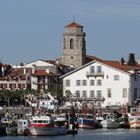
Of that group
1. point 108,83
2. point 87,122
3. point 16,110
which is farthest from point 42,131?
point 108,83

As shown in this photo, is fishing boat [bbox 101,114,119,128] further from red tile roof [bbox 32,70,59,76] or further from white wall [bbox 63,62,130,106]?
red tile roof [bbox 32,70,59,76]

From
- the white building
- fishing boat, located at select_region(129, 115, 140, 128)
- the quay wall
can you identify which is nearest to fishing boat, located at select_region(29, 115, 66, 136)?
fishing boat, located at select_region(129, 115, 140, 128)

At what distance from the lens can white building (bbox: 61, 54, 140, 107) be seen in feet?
542

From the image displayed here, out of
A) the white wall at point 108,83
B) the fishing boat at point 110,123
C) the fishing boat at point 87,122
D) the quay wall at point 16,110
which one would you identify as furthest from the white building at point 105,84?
the fishing boat at point 87,122

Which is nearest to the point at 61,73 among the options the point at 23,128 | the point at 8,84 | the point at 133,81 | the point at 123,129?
the point at 8,84

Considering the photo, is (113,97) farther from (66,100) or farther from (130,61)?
(130,61)

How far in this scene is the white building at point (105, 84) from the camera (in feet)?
542

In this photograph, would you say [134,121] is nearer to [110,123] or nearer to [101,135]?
[110,123]

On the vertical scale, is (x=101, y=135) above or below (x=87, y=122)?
below

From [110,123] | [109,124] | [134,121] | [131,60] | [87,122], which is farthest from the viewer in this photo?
[131,60]

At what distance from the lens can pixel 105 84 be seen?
166250 mm

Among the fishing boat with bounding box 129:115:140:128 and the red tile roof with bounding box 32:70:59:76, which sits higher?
the red tile roof with bounding box 32:70:59:76

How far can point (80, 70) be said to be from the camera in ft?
553

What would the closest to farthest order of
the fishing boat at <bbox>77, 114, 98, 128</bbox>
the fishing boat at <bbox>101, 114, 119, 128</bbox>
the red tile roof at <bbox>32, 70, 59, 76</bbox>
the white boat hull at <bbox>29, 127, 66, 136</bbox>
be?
the white boat hull at <bbox>29, 127, 66, 136</bbox>
the fishing boat at <bbox>77, 114, 98, 128</bbox>
the fishing boat at <bbox>101, 114, 119, 128</bbox>
the red tile roof at <bbox>32, 70, 59, 76</bbox>
